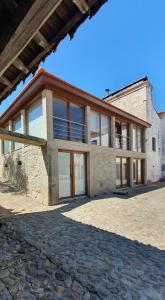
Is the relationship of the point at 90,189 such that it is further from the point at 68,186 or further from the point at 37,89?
the point at 37,89

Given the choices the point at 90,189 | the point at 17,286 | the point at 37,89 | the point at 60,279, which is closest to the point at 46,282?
the point at 60,279

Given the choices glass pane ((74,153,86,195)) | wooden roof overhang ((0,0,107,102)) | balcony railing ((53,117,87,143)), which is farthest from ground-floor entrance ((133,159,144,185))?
wooden roof overhang ((0,0,107,102))

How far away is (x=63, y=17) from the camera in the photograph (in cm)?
157

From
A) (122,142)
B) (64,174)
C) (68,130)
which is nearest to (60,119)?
(68,130)

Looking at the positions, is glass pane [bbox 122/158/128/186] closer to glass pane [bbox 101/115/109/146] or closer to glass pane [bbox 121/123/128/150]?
glass pane [bbox 121/123/128/150]

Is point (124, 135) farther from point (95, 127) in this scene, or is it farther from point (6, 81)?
point (6, 81)

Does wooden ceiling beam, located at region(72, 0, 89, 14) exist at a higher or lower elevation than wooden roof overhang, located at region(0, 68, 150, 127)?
lower

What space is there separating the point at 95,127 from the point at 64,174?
12.1 ft

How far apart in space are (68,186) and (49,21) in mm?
A: 6927

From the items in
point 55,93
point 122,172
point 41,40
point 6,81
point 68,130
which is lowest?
point 122,172

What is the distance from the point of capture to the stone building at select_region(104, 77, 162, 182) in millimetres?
14680


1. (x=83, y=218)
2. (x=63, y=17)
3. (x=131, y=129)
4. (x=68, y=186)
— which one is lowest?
(x=83, y=218)

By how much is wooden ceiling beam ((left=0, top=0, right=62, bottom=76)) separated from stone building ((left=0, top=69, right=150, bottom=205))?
4.81 meters

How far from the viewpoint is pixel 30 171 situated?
8305mm
